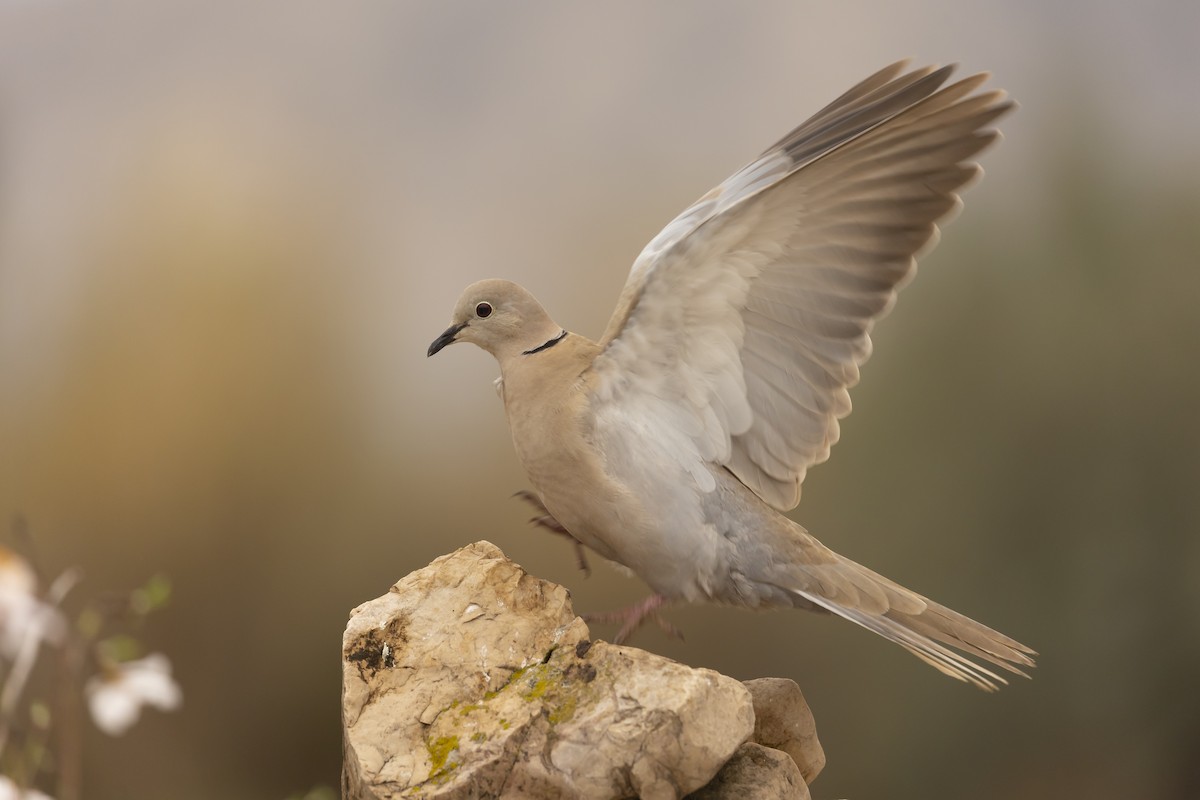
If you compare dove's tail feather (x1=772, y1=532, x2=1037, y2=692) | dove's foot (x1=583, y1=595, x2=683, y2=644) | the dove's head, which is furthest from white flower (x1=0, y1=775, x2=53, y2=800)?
dove's tail feather (x1=772, y1=532, x2=1037, y2=692)

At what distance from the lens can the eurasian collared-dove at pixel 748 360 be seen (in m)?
2.25

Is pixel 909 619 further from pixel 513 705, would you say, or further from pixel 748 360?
pixel 513 705

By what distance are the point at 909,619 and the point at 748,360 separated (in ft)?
2.17

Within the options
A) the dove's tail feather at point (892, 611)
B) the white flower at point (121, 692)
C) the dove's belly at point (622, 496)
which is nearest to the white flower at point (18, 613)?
the white flower at point (121, 692)

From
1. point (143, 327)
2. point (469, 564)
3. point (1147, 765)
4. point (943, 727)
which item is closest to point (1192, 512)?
point (1147, 765)

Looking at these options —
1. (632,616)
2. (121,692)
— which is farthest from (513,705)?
(121,692)

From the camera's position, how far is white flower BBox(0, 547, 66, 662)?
1.20 metres

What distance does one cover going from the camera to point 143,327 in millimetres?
3977

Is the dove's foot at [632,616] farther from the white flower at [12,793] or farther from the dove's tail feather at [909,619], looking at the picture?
the white flower at [12,793]

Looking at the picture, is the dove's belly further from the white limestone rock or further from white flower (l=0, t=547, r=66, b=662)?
white flower (l=0, t=547, r=66, b=662)

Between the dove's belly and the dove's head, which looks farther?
the dove's head

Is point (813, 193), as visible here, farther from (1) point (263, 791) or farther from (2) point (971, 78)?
(1) point (263, 791)

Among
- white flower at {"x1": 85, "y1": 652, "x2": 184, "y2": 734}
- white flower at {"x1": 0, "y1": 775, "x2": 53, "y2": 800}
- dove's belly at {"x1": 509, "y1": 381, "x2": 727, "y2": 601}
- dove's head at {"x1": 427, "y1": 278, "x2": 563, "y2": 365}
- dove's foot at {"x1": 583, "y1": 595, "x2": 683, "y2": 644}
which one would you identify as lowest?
dove's foot at {"x1": 583, "y1": 595, "x2": 683, "y2": 644}

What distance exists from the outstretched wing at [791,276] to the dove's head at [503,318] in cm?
18
